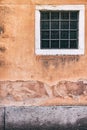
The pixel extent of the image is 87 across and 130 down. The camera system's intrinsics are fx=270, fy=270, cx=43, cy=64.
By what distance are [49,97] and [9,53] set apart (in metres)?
1.32

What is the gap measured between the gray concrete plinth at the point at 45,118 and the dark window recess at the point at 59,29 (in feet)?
4.64

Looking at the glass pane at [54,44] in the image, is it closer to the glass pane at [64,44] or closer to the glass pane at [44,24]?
the glass pane at [64,44]

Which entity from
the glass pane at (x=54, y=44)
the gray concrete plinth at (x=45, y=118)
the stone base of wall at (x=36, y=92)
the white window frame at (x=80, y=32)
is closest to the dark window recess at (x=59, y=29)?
the glass pane at (x=54, y=44)

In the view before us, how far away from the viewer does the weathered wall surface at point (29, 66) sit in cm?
593

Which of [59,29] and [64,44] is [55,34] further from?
[64,44]

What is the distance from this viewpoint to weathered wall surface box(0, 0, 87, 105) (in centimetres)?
593

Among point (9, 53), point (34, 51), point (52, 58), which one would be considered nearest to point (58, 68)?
point (52, 58)

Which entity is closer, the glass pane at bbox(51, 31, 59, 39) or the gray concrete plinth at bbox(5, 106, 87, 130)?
the gray concrete plinth at bbox(5, 106, 87, 130)

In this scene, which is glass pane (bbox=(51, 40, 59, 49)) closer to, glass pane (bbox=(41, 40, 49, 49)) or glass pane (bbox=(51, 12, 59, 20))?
glass pane (bbox=(41, 40, 49, 49))

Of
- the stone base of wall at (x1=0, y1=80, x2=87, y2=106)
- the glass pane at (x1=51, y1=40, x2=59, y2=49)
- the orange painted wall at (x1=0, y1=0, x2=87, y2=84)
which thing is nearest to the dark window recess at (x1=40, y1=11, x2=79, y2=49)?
the glass pane at (x1=51, y1=40, x2=59, y2=49)

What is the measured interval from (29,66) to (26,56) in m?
0.23

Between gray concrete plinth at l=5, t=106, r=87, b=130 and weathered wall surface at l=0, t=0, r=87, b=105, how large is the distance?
0.52 feet

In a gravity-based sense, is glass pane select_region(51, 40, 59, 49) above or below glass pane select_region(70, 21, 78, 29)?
below

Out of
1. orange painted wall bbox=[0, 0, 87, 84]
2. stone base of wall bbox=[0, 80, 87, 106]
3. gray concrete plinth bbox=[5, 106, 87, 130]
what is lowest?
gray concrete plinth bbox=[5, 106, 87, 130]
